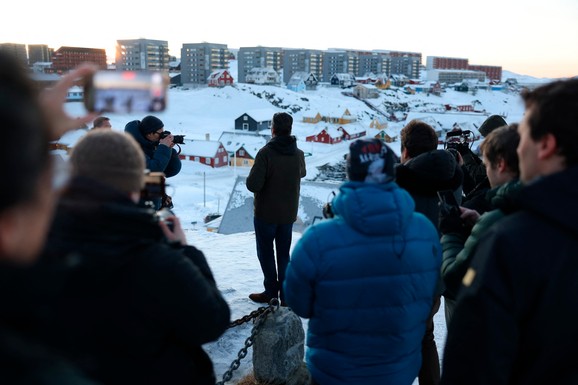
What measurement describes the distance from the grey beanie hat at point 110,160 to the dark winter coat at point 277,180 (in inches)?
103

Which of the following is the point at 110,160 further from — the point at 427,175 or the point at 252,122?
the point at 252,122

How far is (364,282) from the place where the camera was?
201cm

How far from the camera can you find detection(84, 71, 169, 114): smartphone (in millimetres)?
1493

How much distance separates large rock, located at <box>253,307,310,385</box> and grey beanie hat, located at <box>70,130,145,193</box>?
6.31 feet

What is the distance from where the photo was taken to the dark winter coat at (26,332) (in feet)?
2.22

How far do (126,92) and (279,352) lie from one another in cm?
216

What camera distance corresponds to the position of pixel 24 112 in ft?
2.25

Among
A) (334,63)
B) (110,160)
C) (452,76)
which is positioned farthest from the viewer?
(452,76)

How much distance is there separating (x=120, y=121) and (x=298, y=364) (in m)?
50.1

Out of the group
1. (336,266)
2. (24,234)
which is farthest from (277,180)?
(24,234)

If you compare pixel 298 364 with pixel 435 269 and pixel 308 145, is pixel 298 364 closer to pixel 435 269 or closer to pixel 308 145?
pixel 435 269

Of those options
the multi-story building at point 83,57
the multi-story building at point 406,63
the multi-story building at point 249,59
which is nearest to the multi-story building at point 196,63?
the multi-story building at point 249,59

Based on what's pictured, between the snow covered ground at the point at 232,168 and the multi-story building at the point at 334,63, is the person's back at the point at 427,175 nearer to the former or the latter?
the snow covered ground at the point at 232,168

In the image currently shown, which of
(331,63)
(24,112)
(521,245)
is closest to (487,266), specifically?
(521,245)
